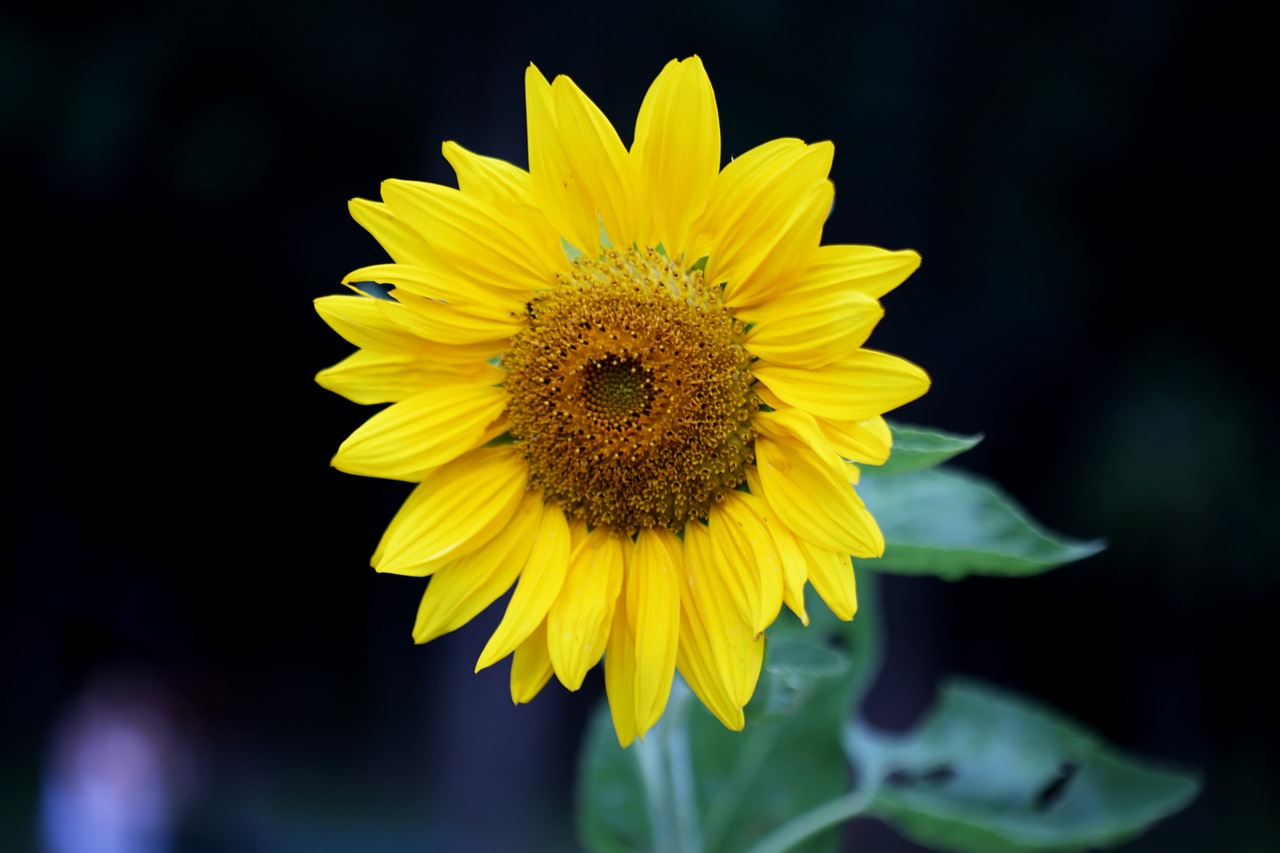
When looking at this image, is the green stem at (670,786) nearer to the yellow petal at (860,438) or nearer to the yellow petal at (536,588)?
the yellow petal at (536,588)

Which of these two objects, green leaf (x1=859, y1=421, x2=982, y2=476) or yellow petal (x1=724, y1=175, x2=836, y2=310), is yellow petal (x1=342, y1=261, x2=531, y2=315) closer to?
yellow petal (x1=724, y1=175, x2=836, y2=310)

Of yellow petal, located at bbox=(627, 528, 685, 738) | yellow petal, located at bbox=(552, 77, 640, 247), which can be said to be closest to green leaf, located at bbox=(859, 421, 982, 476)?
yellow petal, located at bbox=(627, 528, 685, 738)

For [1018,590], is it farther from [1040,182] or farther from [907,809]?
[907,809]

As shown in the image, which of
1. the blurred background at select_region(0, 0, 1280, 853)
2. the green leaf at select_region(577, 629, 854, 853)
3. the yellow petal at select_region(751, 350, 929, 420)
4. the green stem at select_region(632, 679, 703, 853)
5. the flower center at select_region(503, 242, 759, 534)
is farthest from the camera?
the blurred background at select_region(0, 0, 1280, 853)

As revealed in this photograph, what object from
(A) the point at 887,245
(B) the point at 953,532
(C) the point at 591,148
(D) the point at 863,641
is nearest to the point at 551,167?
(C) the point at 591,148

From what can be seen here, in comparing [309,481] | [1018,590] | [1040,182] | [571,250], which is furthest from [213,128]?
[571,250]

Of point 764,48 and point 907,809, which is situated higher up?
point 764,48

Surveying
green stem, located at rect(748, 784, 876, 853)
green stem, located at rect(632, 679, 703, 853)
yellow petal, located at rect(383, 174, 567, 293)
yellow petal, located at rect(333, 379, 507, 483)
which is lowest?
green stem, located at rect(748, 784, 876, 853)
